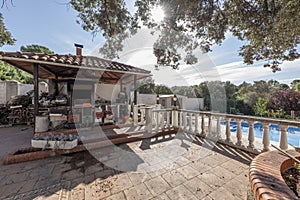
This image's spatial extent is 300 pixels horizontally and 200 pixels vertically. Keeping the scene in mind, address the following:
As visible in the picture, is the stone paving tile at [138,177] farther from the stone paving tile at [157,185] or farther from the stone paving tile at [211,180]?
the stone paving tile at [211,180]

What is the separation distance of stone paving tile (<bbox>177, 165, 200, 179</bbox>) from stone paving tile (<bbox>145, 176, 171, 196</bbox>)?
18.1 inches

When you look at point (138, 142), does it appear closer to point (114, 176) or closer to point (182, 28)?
point (114, 176)

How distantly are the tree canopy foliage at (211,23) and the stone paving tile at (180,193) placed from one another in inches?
136

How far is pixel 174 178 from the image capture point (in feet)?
7.73

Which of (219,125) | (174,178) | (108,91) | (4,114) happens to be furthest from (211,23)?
(4,114)

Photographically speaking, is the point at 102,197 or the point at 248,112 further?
the point at 248,112

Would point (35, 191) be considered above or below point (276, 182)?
below

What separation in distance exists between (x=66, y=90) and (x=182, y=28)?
6.75 metres

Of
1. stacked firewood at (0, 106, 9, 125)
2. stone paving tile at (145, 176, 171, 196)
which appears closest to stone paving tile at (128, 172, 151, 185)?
stone paving tile at (145, 176, 171, 196)

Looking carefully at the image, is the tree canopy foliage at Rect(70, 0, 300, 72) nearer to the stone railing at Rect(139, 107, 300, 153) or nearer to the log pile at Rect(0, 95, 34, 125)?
the stone railing at Rect(139, 107, 300, 153)

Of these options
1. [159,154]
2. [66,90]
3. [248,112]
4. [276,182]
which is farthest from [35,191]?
[248,112]

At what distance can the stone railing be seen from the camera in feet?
9.96

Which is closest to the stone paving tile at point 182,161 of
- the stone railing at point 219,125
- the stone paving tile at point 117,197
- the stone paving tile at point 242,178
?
the stone paving tile at point 242,178

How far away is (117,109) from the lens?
254 inches
